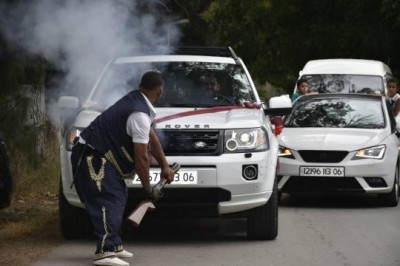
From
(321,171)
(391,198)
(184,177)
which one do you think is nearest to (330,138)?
(321,171)

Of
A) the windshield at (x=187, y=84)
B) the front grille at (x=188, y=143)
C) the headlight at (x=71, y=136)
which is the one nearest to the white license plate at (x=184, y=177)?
the front grille at (x=188, y=143)

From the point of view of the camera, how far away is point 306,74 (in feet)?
71.4

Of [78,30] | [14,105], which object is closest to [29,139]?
[14,105]

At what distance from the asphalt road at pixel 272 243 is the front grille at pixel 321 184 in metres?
0.38

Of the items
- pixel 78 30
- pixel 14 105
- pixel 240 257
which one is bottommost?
pixel 240 257

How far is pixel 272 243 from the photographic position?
10.9m

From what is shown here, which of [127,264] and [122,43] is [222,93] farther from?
[127,264]

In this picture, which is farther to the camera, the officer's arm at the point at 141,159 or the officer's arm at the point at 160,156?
the officer's arm at the point at 160,156

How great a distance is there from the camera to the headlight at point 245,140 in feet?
34.9

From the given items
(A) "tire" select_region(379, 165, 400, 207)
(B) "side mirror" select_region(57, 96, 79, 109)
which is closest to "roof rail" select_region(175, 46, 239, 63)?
(B) "side mirror" select_region(57, 96, 79, 109)

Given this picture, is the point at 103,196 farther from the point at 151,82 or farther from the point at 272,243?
the point at 272,243

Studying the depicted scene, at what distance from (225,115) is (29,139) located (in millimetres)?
2548

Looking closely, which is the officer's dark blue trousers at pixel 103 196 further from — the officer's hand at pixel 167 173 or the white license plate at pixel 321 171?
the white license plate at pixel 321 171

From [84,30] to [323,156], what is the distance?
372cm
